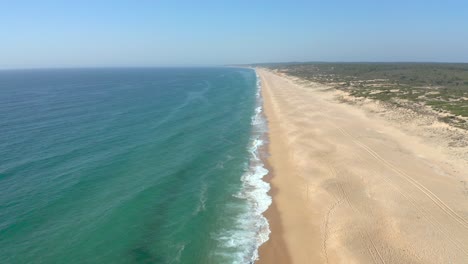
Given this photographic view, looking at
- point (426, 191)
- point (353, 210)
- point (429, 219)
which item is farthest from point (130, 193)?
point (426, 191)

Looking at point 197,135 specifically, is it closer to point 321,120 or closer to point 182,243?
point 321,120

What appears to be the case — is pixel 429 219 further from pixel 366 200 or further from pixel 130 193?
pixel 130 193

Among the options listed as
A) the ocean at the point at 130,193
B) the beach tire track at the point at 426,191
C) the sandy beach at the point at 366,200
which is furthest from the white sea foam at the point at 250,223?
the beach tire track at the point at 426,191

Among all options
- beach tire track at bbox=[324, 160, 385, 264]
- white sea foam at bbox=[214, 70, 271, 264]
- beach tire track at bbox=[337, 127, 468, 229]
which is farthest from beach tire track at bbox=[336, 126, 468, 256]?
white sea foam at bbox=[214, 70, 271, 264]

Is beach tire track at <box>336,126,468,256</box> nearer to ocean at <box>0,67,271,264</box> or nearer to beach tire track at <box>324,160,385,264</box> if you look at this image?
beach tire track at <box>324,160,385,264</box>

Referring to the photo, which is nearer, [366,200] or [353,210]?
[353,210]

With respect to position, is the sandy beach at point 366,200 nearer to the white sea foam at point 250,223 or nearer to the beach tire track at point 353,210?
the beach tire track at point 353,210
